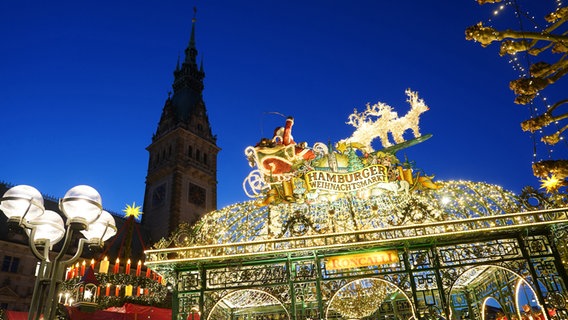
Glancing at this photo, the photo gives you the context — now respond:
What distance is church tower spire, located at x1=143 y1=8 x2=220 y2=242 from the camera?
50125 millimetres

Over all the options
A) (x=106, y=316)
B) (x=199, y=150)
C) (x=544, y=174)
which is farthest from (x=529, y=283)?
(x=199, y=150)

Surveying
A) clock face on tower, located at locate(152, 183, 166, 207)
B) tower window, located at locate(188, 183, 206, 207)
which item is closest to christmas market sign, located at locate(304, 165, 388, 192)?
tower window, located at locate(188, 183, 206, 207)

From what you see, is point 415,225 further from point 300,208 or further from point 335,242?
point 300,208

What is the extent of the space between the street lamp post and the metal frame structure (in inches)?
146

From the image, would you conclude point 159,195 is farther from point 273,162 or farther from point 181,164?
point 273,162

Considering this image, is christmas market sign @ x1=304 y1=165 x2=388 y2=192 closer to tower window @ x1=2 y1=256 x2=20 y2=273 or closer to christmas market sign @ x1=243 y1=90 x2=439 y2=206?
christmas market sign @ x1=243 y1=90 x2=439 y2=206

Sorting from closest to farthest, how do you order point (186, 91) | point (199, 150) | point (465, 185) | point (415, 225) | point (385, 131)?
point (415, 225) → point (465, 185) → point (385, 131) → point (199, 150) → point (186, 91)

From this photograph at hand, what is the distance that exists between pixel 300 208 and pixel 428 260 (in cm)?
380

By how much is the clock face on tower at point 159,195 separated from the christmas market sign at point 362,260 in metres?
44.4

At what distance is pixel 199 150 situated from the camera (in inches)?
2327

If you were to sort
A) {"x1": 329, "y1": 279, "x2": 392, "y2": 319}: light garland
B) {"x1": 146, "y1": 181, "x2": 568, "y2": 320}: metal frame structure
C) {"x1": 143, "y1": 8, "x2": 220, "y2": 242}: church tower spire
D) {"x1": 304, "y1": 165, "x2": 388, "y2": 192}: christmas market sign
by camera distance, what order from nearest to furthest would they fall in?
{"x1": 146, "y1": 181, "x2": 568, "y2": 320}: metal frame structure
{"x1": 304, "y1": 165, "x2": 388, "y2": 192}: christmas market sign
{"x1": 329, "y1": 279, "x2": 392, "y2": 319}: light garland
{"x1": 143, "y1": 8, "x2": 220, "y2": 242}: church tower spire

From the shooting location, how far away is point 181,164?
52.9 m

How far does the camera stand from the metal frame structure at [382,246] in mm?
9781

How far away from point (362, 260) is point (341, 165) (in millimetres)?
3298
